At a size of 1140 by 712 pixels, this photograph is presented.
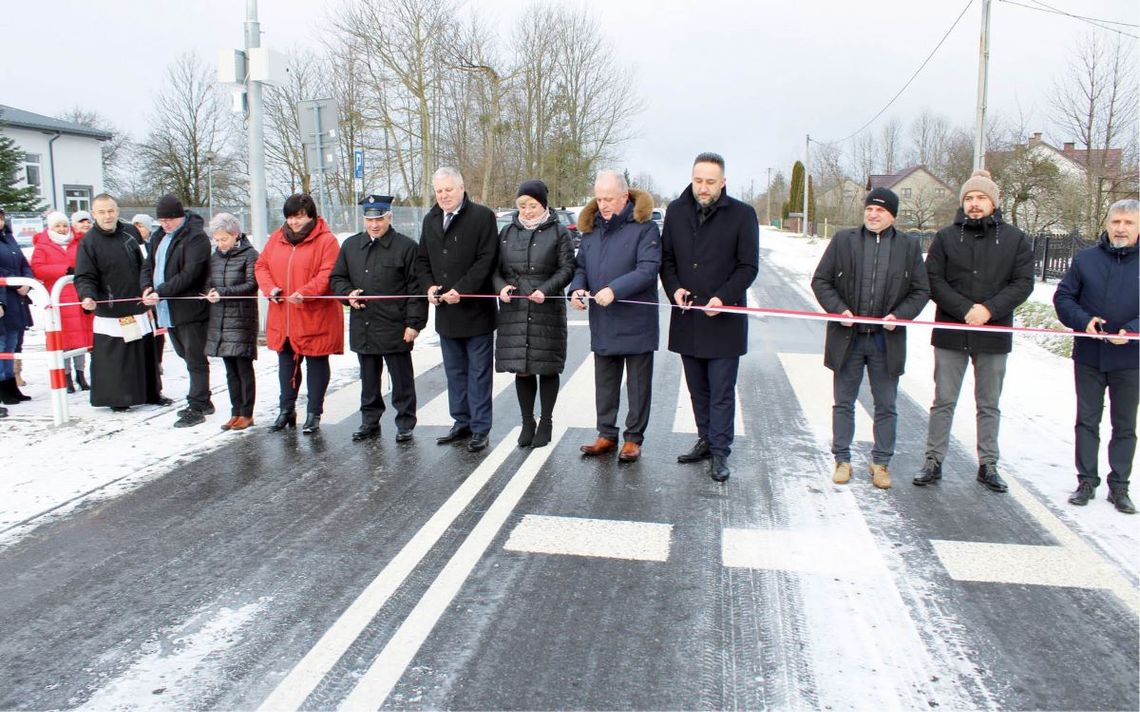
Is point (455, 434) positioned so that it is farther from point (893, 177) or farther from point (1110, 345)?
point (893, 177)

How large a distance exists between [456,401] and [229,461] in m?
1.75

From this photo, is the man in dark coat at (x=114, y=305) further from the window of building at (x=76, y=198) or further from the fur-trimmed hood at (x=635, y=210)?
the window of building at (x=76, y=198)

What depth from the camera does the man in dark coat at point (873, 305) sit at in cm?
584

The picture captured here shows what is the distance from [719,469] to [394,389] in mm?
2791

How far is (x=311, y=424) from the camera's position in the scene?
740 cm

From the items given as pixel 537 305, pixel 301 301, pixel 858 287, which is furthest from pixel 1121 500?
pixel 301 301

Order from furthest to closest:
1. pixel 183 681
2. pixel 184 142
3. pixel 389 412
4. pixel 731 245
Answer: pixel 184 142 → pixel 389 412 → pixel 731 245 → pixel 183 681

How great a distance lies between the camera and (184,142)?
2425 inches

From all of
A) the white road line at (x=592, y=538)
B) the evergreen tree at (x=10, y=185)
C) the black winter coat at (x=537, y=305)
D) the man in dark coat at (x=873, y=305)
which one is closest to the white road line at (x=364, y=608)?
the white road line at (x=592, y=538)

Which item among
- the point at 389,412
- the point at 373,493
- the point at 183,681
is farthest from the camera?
the point at 389,412

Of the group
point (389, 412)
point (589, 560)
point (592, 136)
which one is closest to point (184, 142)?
point (592, 136)

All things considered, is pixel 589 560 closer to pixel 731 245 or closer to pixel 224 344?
pixel 731 245

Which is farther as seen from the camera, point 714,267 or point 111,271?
point 111,271

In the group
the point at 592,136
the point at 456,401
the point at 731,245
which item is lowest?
the point at 456,401
